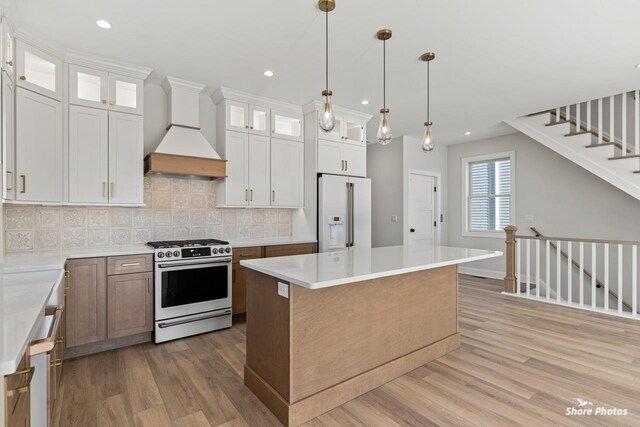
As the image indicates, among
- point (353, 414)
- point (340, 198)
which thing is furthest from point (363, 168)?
point (353, 414)

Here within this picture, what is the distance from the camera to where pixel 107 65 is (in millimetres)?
3230

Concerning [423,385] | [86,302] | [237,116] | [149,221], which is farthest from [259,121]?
[423,385]

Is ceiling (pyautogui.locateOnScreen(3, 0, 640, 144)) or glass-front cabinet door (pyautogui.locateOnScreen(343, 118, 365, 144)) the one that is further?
glass-front cabinet door (pyautogui.locateOnScreen(343, 118, 365, 144))

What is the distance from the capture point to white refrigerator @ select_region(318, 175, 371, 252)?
174 inches

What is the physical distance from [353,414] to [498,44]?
3264 millimetres

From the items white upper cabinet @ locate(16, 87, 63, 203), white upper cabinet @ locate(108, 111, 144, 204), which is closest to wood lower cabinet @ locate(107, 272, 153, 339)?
white upper cabinet @ locate(108, 111, 144, 204)

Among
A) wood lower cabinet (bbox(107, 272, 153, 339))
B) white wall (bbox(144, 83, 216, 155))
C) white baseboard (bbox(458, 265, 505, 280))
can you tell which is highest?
white wall (bbox(144, 83, 216, 155))

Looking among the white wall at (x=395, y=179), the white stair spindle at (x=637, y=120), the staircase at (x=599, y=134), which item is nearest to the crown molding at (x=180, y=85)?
the white wall at (x=395, y=179)

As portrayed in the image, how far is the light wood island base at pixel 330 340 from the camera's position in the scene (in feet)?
6.64

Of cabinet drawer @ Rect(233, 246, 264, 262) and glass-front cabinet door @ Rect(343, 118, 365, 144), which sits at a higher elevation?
glass-front cabinet door @ Rect(343, 118, 365, 144)

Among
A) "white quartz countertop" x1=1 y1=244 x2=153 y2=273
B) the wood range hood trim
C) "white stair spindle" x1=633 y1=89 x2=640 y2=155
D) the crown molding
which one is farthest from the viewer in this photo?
"white stair spindle" x1=633 y1=89 x2=640 y2=155

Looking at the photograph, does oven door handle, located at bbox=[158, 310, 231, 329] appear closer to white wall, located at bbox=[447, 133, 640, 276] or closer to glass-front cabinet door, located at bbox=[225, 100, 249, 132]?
glass-front cabinet door, located at bbox=[225, 100, 249, 132]

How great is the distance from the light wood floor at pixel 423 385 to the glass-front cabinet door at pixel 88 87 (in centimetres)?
241

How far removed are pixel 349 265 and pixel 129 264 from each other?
2.18 metres
